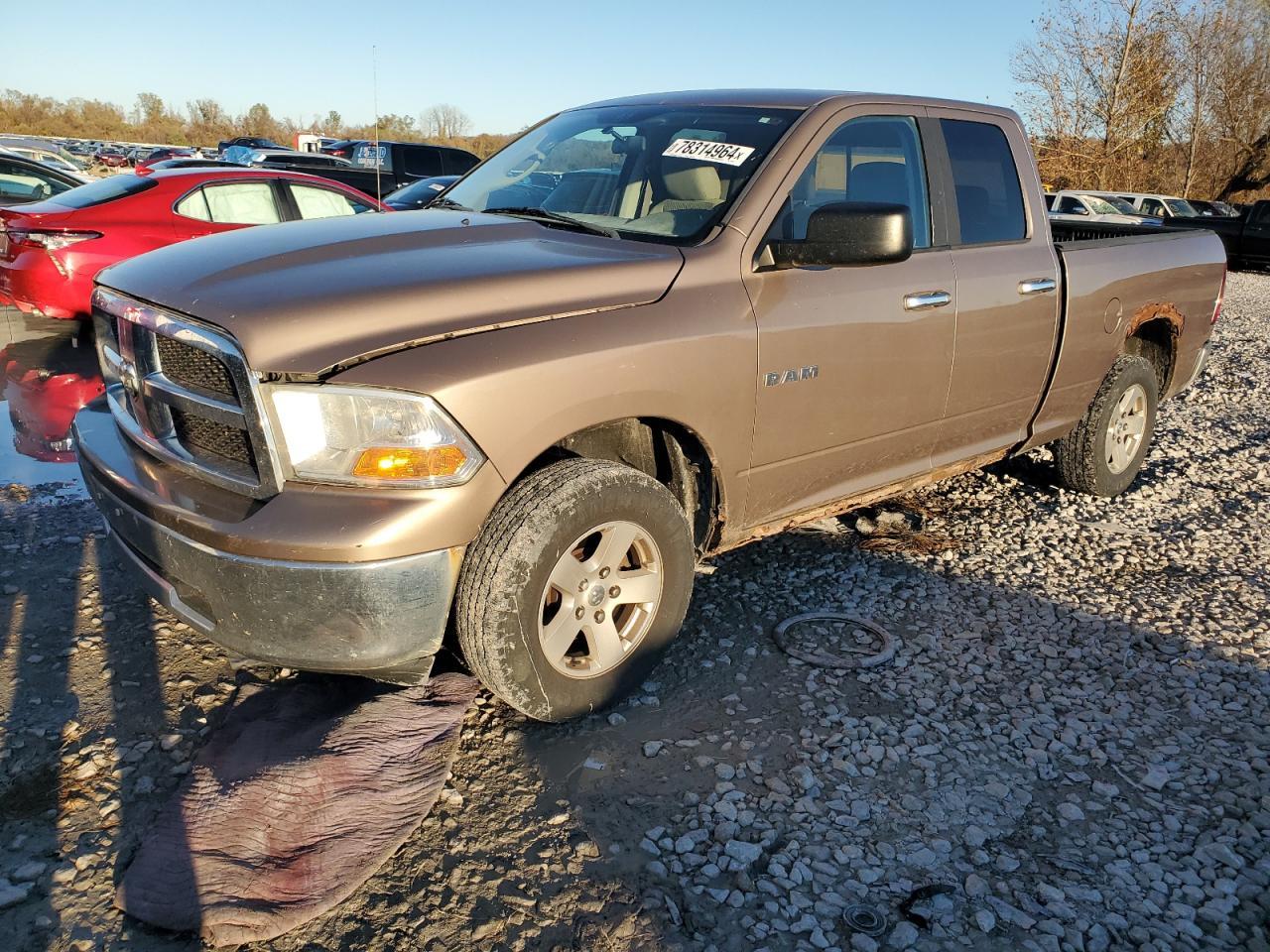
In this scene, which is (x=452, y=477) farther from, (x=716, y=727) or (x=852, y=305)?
(x=852, y=305)

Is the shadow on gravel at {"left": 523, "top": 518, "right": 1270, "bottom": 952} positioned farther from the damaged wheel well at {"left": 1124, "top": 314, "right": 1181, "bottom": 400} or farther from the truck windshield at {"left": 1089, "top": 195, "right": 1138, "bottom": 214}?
the truck windshield at {"left": 1089, "top": 195, "right": 1138, "bottom": 214}

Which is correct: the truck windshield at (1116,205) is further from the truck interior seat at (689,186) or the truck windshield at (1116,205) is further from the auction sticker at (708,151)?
the truck interior seat at (689,186)

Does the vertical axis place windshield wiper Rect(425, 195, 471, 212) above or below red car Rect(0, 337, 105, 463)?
above

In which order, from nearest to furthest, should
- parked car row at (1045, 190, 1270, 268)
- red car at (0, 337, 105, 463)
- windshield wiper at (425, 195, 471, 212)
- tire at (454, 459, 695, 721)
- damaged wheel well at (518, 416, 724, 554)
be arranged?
tire at (454, 459, 695, 721)
damaged wheel well at (518, 416, 724, 554)
windshield wiper at (425, 195, 471, 212)
red car at (0, 337, 105, 463)
parked car row at (1045, 190, 1270, 268)

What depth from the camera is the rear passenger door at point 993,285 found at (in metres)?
4.02

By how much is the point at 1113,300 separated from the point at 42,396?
6.66 metres

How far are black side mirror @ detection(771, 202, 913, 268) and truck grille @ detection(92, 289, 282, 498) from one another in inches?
70.6

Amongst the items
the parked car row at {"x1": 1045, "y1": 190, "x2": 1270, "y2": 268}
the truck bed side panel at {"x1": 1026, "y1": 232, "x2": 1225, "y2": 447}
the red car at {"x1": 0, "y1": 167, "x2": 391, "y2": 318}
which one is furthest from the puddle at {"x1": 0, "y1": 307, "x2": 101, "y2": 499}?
the parked car row at {"x1": 1045, "y1": 190, "x2": 1270, "y2": 268}

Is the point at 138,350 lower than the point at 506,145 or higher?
lower

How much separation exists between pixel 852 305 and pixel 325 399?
6.30 feet

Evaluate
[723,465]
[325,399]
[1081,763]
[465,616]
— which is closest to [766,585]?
[723,465]

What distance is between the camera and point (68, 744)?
2.80 metres

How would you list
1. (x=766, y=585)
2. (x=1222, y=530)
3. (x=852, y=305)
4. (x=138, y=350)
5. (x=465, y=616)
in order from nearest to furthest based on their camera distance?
(x=465, y=616)
(x=138, y=350)
(x=852, y=305)
(x=766, y=585)
(x=1222, y=530)

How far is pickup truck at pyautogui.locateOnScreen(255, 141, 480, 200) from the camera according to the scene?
14.9m
